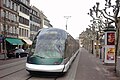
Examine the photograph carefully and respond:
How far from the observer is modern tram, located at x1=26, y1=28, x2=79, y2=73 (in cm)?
1670

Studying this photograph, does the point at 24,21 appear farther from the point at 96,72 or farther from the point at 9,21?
the point at 96,72

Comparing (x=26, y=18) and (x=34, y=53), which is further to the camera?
(x=26, y=18)

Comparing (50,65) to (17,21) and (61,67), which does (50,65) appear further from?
(17,21)

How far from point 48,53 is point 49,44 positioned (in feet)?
2.53

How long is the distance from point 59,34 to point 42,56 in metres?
2.46

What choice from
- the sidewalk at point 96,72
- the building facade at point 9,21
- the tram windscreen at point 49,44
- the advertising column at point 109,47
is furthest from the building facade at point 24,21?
the tram windscreen at point 49,44

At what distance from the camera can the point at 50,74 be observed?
1706 cm

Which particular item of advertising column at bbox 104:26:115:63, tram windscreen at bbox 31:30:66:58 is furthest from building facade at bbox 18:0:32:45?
tram windscreen at bbox 31:30:66:58

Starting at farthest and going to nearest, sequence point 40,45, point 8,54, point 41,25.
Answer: point 41,25 → point 8,54 → point 40,45

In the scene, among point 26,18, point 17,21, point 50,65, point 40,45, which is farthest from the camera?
point 26,18

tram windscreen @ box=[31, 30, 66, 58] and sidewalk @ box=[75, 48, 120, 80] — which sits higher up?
tram windscreen @ box=[31, 30, 66, 58]

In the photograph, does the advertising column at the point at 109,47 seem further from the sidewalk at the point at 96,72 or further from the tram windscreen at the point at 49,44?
the tram windscreen at the point at 49,44

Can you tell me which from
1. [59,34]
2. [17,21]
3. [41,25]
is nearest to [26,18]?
[17,21]

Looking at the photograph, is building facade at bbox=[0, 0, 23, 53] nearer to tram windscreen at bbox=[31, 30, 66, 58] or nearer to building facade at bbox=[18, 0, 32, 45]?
building facade at bbox=[18, 0, 32, 45]
